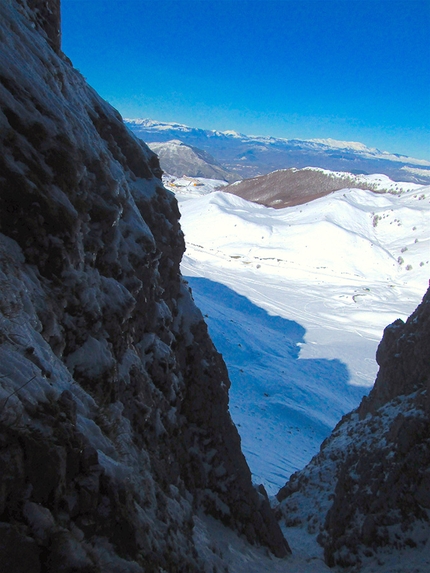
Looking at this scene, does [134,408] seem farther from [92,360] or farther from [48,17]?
[48,17]

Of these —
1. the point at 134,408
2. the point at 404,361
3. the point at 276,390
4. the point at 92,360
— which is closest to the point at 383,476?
the point at 404,361

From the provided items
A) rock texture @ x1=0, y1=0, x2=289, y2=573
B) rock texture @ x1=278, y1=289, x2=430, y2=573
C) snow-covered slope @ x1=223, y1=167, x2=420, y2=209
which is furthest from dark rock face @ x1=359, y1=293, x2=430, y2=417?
snow-covered slope @ x1=223, y1=167, x2=420, y2=209

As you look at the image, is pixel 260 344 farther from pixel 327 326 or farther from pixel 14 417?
pixel 14 417

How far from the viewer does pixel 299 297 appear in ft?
134

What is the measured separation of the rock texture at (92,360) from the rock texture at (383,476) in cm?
211

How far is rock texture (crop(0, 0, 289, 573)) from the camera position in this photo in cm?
Answer: 297

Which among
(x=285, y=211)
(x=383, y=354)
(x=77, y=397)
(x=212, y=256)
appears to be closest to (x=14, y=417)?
(x=77, y=397)

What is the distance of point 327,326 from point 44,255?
3153 cm

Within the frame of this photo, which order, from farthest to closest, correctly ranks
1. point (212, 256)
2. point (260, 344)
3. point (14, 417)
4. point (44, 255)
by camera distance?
1. point (212, 256)
2. point (260, 344)
3. point (44, 255)
4. point (14, 417)

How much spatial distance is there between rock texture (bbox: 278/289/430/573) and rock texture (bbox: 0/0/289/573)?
82.9 inches

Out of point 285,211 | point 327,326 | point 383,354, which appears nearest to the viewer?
point 383,354

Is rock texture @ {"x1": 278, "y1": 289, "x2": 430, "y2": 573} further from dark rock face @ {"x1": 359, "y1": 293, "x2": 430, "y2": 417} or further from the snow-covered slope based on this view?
the snow-covered slope

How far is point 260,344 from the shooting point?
93.6 feet

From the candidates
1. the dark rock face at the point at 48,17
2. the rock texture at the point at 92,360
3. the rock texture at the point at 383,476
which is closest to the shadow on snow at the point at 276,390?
the rock texture at the point at 383,476
